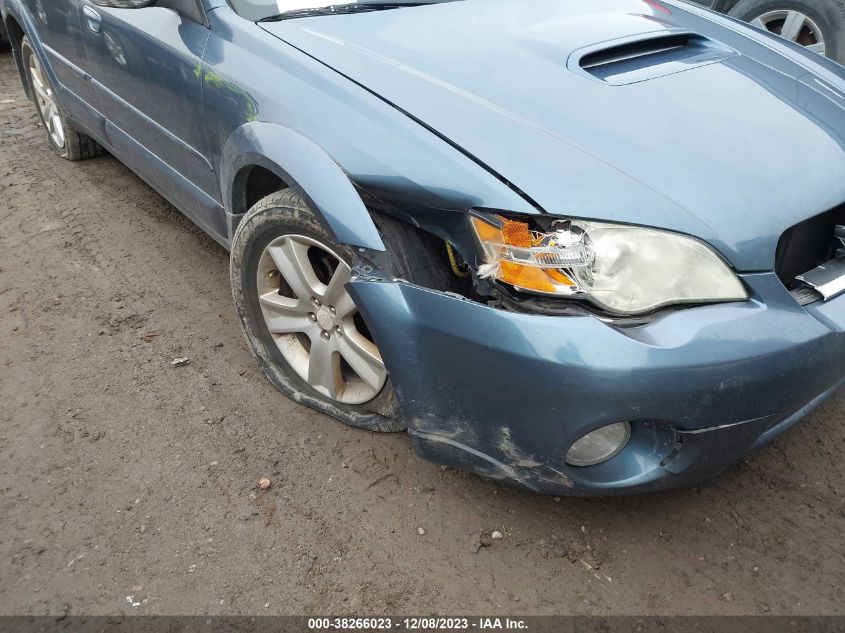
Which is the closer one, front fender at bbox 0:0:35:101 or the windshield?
the windshield

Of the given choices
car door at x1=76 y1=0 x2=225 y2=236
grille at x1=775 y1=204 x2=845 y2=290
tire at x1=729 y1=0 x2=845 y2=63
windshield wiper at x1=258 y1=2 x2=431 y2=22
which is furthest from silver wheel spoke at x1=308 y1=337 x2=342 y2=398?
tire at x1=729 y1=0 x2=845 y2=63

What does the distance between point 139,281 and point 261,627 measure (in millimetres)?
1937

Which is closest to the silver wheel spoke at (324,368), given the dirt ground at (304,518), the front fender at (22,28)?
the dirt ground at (304,518)

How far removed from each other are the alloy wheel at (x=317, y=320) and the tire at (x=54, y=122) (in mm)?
2515

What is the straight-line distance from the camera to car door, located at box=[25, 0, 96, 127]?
3.34m

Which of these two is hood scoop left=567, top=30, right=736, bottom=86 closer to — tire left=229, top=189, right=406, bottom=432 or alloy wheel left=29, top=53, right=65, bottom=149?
tire left=229, top=189, right=406, bottom=432

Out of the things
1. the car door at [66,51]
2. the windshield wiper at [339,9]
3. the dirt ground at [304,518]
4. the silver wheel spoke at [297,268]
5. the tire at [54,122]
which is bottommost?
the dirt ground at [304,518]

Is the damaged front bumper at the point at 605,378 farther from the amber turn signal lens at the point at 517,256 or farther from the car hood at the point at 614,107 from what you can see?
the car hood at the point at 614,107

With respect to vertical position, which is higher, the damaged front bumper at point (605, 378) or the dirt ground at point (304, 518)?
the damaged front bumper at point (605, 378)

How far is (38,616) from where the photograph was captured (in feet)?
6.10

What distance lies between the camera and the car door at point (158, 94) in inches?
98.7

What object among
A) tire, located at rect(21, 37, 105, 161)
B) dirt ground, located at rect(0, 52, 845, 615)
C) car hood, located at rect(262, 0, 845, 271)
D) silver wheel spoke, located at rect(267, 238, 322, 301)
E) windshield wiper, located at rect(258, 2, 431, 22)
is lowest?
dirt ground, located at rect(0, 52, 845, 615)

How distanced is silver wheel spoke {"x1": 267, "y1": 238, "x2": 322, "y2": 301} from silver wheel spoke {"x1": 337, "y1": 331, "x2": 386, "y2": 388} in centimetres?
18

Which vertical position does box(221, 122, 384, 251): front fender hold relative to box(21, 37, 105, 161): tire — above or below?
above
